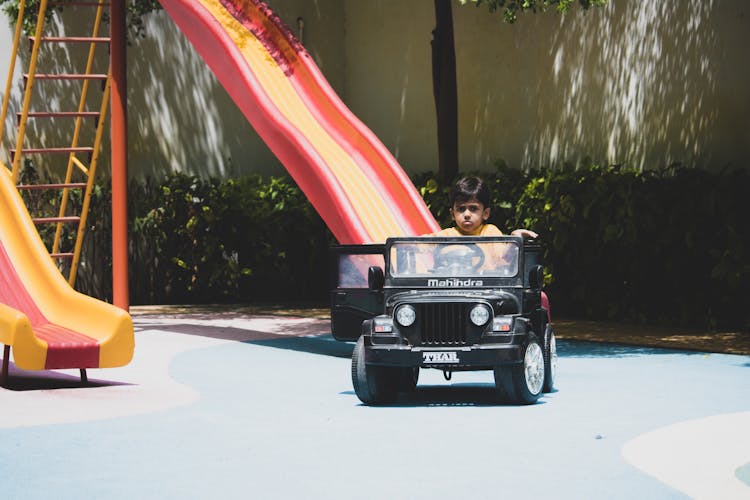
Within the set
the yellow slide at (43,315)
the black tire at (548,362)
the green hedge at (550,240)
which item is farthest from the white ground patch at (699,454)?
the green hedge at (550,240)

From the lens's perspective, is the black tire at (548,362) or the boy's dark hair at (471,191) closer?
the black tire at (548,362)

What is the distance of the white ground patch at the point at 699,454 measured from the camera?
6.16 m

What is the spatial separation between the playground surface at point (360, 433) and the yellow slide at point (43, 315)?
291 mm

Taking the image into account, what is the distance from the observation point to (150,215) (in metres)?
20.6

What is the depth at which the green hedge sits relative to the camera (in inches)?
594

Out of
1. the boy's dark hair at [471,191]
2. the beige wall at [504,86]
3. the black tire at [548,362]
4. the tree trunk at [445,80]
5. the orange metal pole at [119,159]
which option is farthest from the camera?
the tree trunk at [445,80]

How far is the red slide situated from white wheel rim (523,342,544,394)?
165 inches

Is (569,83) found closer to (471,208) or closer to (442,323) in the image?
(471,208)

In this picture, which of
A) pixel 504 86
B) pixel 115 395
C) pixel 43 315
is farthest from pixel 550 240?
pixel 115 395

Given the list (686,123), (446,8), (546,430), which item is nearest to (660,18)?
(686,123)

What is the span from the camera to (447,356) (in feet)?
29.1

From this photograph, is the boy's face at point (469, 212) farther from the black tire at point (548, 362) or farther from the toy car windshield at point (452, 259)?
the black tire at point (548, 362)

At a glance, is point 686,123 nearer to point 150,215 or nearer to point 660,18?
point 660,18

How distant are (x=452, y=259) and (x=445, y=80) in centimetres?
965
